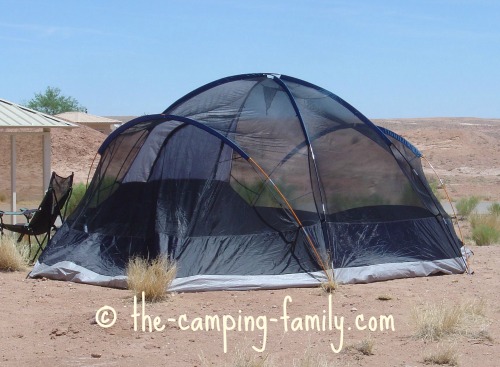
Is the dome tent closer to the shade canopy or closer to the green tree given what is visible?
the shade canopy

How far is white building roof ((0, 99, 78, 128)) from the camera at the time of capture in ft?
46.9

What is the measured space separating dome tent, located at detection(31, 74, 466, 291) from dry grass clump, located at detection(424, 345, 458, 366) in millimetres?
3041

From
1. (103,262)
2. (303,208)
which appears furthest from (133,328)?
(303,208)

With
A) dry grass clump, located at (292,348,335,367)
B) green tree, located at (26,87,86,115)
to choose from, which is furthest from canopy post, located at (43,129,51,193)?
green tree, located at (26,87,86,115)

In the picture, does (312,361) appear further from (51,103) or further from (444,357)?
(51,103)

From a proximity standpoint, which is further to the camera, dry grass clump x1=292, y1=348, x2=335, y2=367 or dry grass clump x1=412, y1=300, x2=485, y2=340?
dry grass clump x1=412, y1=300, x2=485, y2=340

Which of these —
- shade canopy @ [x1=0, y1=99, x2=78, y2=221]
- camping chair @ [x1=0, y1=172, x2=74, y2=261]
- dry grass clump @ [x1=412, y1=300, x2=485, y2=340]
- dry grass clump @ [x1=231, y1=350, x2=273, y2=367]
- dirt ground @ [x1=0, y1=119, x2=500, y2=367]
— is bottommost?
dirt ground @ [x1=0, y1=119, x2=500, y2=367]

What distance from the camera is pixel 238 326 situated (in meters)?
8.39

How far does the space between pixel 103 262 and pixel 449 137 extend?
172 ft

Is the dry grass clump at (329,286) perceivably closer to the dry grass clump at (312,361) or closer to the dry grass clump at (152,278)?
the dry grass clump at (152,278)

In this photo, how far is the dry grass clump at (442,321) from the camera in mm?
7730

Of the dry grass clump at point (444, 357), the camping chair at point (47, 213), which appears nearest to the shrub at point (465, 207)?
the camping chair at point (47, 213)

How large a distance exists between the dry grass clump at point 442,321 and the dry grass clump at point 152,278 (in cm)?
274

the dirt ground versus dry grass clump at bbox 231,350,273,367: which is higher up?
dry grass clump at bbox 231,350,273,367
